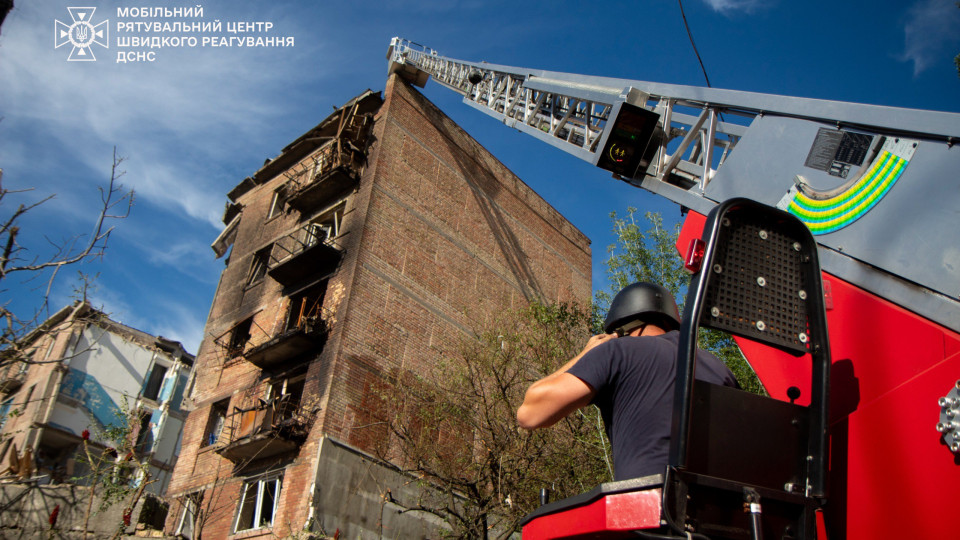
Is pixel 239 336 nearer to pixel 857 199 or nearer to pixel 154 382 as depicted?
pixel 154 382

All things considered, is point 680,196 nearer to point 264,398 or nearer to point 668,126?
point 668,126

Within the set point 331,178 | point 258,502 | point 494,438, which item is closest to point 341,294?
point 331,178

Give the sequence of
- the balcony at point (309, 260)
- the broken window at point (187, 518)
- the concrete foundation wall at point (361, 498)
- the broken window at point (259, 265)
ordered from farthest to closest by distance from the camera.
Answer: the broken window at point (259, 265) < the balcony at point (309, 260) < the broken window at point (187, 518) < the concrete foundation wall at point (361, 498)

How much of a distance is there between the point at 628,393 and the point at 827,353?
70 centimetres

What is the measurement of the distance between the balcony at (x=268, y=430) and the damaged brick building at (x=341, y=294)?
5 cm

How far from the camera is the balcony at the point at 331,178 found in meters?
18.9

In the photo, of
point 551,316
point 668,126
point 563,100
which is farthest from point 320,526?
point 668,126

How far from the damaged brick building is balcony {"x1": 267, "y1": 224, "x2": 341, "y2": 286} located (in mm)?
58

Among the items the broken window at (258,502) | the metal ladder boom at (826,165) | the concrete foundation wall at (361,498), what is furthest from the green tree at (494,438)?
the metal ladder boom at (826,165)

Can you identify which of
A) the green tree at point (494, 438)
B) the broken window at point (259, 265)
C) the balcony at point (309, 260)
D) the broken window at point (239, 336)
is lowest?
the green tree at point (494, 438)

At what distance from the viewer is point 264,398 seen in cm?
1677

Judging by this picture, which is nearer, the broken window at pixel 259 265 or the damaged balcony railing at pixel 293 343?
the damaged balcony railing at pixel 293 343

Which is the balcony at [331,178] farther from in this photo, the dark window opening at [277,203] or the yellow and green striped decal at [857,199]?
the yellow and green striped decal at [857,199]

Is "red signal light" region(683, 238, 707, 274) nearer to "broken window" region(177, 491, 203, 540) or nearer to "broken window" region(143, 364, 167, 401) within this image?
"broken window" region(177, 491, 203, 540)
